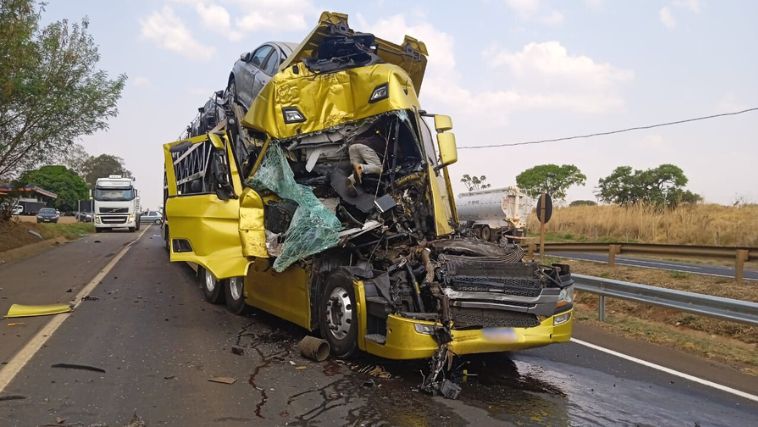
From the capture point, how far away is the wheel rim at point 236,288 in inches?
328

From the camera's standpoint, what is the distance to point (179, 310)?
8.73 meters

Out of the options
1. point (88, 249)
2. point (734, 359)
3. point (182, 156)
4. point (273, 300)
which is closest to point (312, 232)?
point (273, 300)

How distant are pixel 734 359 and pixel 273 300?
214 inches

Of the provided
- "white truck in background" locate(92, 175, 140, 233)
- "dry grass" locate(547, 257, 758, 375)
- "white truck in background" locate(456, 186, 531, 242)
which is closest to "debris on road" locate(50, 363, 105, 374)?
"dry grass" locate(547, 257, 758, 375)

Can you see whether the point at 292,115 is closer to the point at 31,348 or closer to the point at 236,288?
the point at 236,288

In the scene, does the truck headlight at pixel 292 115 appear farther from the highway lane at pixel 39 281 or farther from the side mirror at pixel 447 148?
the highway lane at pixel 39 281

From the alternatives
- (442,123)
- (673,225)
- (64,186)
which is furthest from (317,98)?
(64,186)

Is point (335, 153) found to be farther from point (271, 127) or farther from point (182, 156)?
point (182, 156)

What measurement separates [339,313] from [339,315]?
0.07 ft

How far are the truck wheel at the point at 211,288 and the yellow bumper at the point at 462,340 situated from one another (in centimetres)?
426

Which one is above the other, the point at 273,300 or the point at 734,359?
the point at 273,300

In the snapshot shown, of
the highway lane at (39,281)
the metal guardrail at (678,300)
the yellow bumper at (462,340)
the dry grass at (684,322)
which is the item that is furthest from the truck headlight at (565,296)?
the highway lane at (39,281)

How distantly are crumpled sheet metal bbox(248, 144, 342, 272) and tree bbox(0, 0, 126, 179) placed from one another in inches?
434

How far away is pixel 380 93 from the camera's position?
6.75 m
